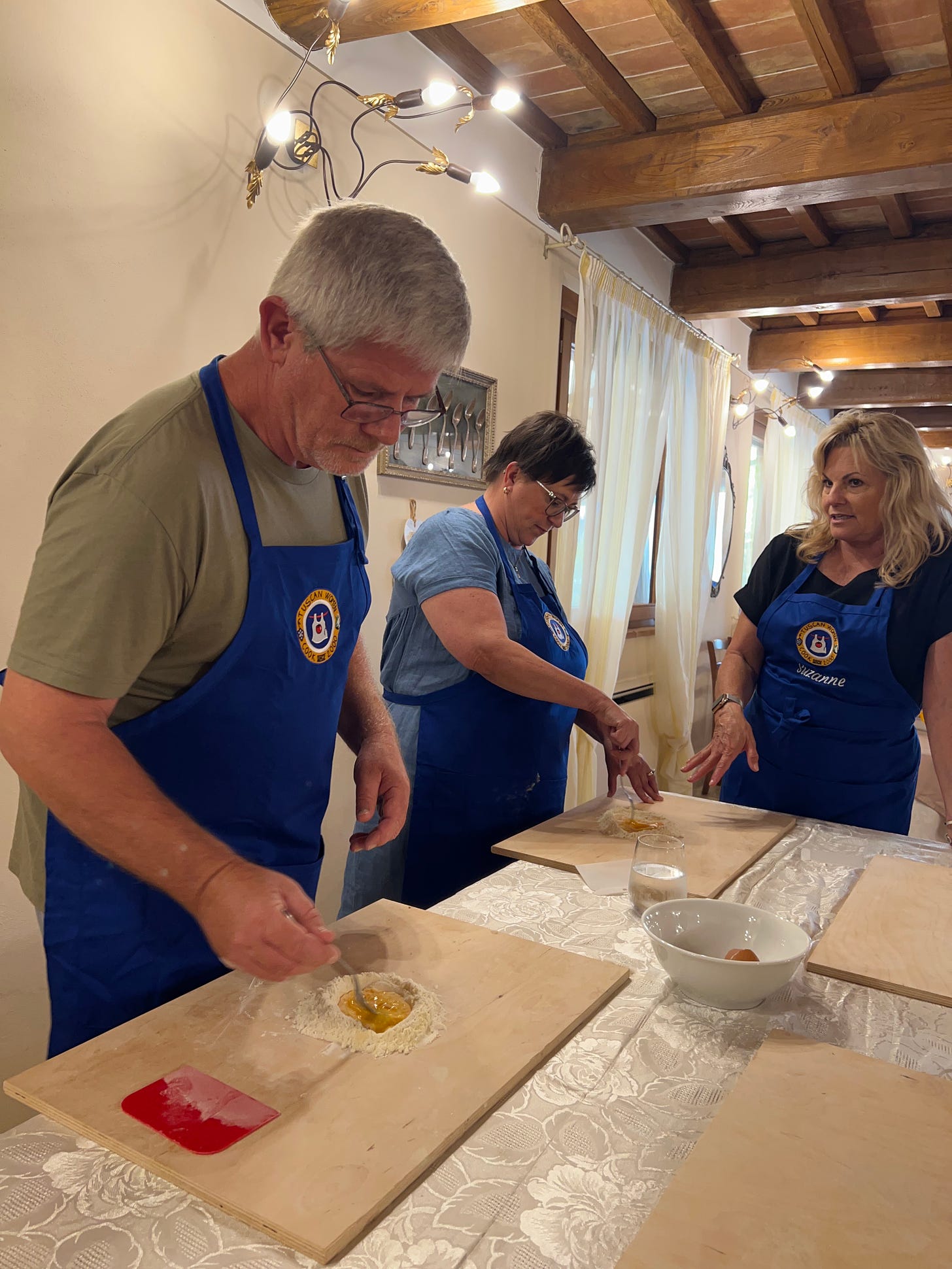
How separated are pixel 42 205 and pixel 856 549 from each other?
1866 mm

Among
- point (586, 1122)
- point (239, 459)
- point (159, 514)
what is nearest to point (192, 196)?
point (239, 459)

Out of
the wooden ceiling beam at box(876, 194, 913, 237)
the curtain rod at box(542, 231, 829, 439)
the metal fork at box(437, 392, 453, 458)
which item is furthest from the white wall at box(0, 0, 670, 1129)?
the wooden ceiling beam at box(876, 194, 913, 237)

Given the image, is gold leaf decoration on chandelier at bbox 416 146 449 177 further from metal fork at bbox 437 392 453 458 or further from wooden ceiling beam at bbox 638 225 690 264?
wooden ceiling beam at bbox 638 225 690 264

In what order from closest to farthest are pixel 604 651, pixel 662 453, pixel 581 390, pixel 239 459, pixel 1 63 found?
pixel 239 459 → pixel 1 63 → pixel 581 390 → pixel 604 651 → pixel 662 453

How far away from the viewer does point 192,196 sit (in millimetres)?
2002

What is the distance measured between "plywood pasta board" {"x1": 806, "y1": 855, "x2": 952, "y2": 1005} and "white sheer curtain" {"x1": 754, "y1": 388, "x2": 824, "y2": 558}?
188 inches

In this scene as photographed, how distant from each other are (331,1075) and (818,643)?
153 cm

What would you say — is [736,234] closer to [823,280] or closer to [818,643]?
[823,280]

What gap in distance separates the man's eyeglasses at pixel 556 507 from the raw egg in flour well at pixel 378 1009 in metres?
→ 1.17

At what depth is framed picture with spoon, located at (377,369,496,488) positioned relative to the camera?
8.93ft

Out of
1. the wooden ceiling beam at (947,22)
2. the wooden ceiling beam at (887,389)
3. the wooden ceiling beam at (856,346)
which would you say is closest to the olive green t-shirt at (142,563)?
the wooden ceiling beam at (947,22)

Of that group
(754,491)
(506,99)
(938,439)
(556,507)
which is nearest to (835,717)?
(556,507)

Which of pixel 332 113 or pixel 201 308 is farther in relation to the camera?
pixel 332 113

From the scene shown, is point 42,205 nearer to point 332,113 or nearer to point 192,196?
point 192,196
